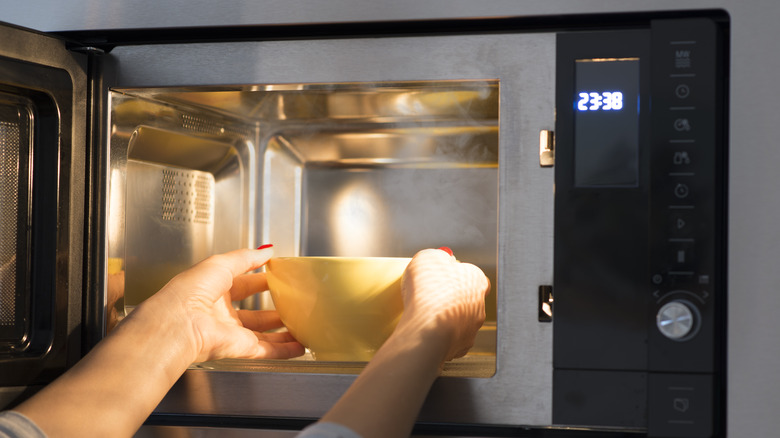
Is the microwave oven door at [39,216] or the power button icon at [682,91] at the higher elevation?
the power button icon at [682,91]

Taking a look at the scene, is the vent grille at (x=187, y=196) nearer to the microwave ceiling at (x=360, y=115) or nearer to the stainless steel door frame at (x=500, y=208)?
the microwave ceiling at (x=360, y=115)

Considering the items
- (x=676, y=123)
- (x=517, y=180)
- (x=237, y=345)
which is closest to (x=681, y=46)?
(x=676, y=123)

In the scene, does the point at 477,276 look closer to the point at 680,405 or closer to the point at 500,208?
the point at 500,208

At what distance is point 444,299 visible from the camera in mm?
618

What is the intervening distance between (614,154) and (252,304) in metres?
0.52

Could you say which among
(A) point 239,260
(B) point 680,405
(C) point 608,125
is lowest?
(B) point 680,405

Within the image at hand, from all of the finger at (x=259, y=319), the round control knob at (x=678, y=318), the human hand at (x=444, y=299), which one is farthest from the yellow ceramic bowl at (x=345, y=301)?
the round control knob at (x=678, y=318)

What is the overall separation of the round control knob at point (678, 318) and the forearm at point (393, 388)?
19cm

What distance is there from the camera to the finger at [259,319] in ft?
2.71

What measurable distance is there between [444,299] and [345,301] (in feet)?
0.38

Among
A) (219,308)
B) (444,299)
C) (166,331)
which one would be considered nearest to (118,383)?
(166,331)

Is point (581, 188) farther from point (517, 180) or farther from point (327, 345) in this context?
point (327, 345)

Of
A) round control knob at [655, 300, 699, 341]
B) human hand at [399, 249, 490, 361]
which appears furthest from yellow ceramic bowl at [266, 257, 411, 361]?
round control knob at [655, 300, 699, 341]

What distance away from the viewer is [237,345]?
2.38 feet
